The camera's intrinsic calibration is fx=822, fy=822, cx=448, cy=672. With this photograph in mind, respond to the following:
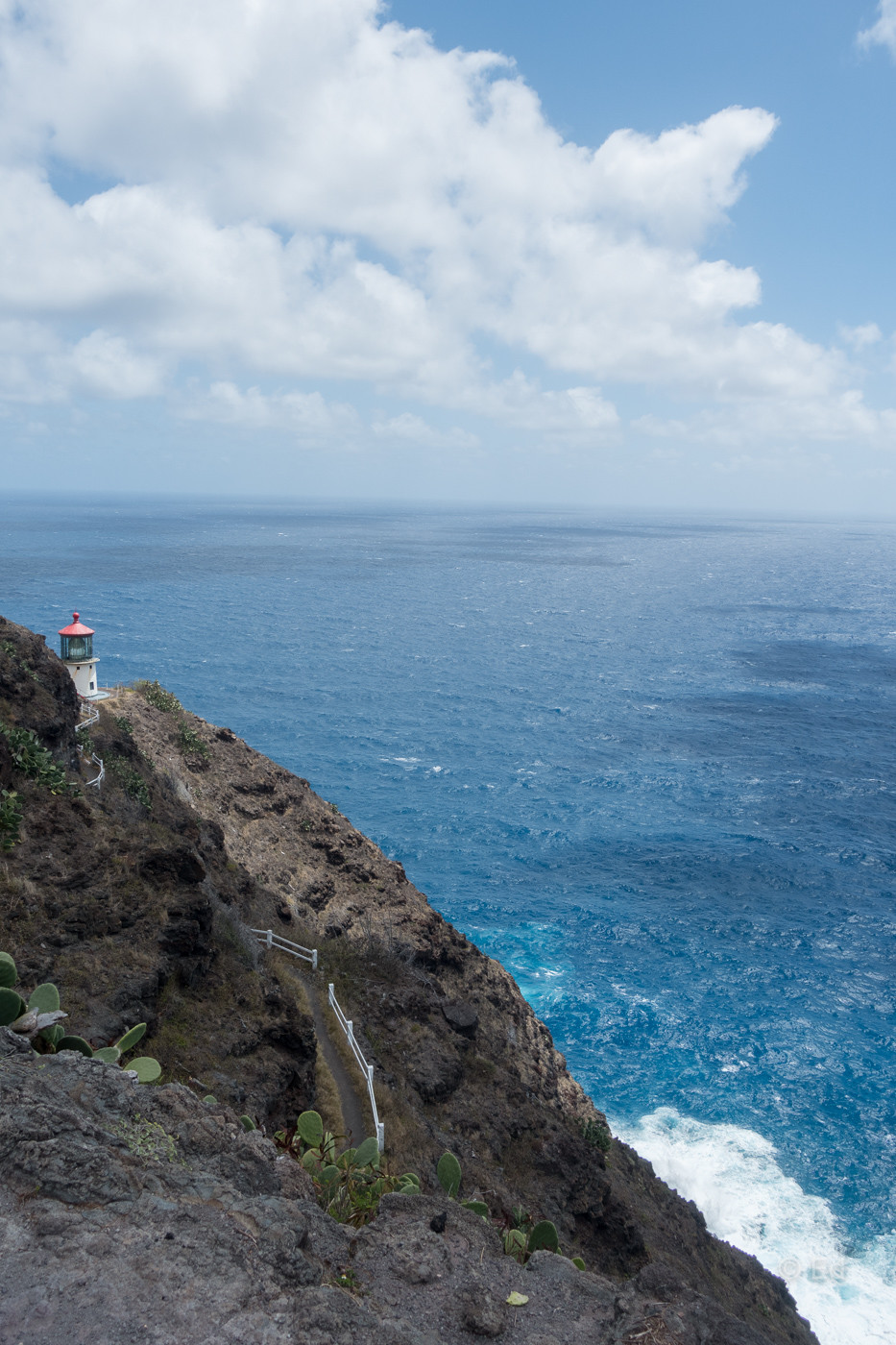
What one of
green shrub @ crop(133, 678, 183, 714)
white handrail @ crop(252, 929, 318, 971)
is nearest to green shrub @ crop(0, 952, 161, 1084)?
white handrail @ crop(252, 929, 318, 971)

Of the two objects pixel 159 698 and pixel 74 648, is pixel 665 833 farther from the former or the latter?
pixel 74 648

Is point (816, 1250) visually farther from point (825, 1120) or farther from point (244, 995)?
point (244, 995)

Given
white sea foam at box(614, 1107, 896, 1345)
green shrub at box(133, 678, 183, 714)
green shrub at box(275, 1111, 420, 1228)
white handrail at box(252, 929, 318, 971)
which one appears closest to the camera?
green shrub at box(275, 1111, 420, 1228)

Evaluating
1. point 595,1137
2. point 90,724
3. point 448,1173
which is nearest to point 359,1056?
point 448,1173

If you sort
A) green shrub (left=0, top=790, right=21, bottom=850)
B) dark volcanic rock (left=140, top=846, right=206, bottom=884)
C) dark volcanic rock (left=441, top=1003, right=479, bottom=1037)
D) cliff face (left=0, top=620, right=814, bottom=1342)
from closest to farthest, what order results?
cliff face (left=0, top=620, right=814, bottom=1342) < green shrub (left=0, top=790, right=21, bottom=850) < dark volcanic rock (left=140, top=846, right=206, bottom=884) < dark volcanic rock (left=441, top=1003, right=479, bottom=1037)

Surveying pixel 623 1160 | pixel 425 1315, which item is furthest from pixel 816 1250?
pixel 425 1315

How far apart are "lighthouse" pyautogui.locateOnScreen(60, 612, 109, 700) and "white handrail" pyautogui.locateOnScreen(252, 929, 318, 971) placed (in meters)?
13.8

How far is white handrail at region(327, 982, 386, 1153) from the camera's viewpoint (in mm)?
17797

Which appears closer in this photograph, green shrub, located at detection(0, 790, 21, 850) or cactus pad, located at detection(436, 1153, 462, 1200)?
cactus pad, located at detection(436, 1153, 462, 1200)

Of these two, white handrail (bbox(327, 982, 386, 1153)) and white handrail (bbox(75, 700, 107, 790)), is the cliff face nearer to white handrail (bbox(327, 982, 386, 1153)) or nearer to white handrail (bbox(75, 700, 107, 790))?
white handrail (bbox(75, 700, 107, 790))

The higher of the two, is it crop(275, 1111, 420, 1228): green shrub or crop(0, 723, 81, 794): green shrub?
crop(0, 723, 81, 794): green shrub

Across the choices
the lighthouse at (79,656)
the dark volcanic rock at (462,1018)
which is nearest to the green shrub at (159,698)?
the lighthouse at (79,656)

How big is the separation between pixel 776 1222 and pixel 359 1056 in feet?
64.3

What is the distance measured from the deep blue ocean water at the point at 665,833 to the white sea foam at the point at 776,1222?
8 centimetres
